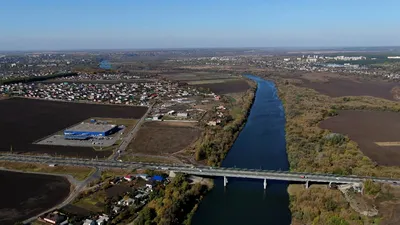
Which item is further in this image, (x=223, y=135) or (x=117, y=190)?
(x=223, y=135)

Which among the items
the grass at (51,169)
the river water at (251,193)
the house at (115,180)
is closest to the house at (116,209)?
the house at (115,180)

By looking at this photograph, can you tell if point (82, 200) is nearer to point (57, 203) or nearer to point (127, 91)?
point (57, 203)

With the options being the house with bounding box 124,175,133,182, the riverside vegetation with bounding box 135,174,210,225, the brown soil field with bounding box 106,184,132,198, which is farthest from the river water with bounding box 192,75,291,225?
the house with bounding box 124,175,133,182

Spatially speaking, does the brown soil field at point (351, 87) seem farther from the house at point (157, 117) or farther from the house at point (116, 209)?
the house at point (116, 209)

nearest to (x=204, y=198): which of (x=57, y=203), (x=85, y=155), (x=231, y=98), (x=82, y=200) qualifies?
(x=82, y=200)

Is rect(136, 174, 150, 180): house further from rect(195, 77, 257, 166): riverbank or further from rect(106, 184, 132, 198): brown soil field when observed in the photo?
rect(195, 77, 257, 166): riverbank

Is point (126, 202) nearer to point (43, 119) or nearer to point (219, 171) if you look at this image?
point (219, 171)

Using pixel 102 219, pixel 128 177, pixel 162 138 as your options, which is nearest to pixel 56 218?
pixel 102 219
